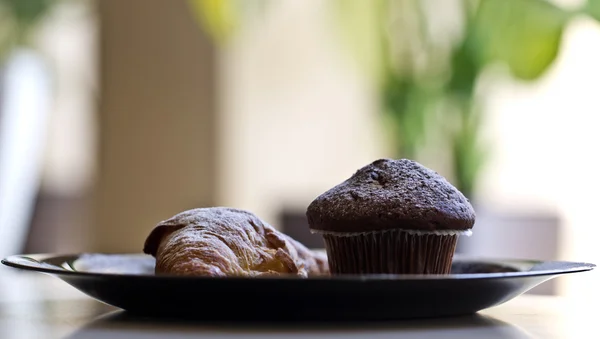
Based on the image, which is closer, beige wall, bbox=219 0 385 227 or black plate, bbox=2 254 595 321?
black plate, bbox=2 254 595 321

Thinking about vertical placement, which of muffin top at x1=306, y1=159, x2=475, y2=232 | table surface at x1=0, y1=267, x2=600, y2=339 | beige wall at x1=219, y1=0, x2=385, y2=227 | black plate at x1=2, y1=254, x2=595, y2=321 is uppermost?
beige wall at x1=219, y1=0, x2=385, y2=227

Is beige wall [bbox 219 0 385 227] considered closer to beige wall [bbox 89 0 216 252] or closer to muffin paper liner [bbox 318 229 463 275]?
beige wall [bbox 89 0 216 252]

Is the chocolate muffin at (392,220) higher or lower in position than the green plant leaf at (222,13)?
lower

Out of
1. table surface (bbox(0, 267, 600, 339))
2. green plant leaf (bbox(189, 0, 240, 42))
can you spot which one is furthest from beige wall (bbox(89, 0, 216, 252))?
table surface (bbox(0, 267, 600, 339))

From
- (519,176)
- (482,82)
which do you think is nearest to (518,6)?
(482,82)

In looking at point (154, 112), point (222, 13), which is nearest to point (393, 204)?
point (222, 13)

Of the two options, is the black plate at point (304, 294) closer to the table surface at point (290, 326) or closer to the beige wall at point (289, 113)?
the table surface at point (290, 326)

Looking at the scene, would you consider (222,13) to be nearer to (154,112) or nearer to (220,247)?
(154,112)

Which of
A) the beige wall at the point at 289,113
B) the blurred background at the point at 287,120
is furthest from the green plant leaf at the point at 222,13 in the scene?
the beige wall at the point at 289,113
